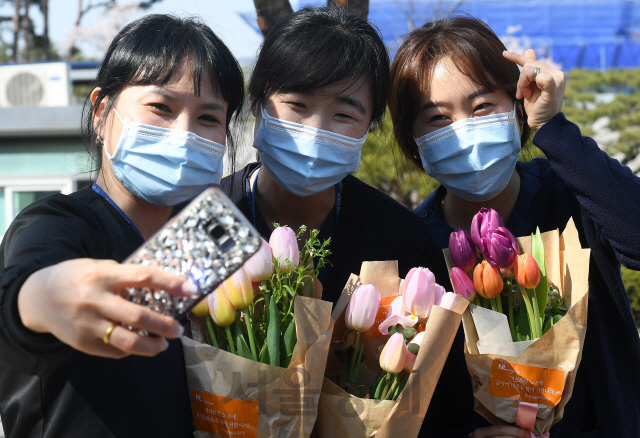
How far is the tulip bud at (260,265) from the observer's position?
1.39 meters

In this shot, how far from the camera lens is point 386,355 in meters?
1.40

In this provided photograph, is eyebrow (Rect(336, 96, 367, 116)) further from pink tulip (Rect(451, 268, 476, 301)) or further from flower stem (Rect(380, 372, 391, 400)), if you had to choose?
flower stem (Rect(380, 372, 391, 400))

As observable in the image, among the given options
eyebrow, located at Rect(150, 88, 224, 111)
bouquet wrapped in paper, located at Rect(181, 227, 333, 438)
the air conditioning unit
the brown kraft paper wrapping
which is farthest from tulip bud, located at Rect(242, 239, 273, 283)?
the air conditioning unit

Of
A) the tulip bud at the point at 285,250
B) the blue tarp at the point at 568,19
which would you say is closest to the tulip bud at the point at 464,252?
the tulip bud at the point at 285,250

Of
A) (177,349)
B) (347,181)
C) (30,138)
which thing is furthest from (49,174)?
(177,349)

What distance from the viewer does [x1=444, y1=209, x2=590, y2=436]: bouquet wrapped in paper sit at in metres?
1.55

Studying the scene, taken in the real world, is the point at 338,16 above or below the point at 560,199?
above

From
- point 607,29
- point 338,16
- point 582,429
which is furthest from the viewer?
point 607,29

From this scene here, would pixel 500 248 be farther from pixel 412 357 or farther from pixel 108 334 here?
pixel 108 334

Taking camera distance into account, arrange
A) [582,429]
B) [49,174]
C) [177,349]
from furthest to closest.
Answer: [49,174]
[582,429]
[177,349]

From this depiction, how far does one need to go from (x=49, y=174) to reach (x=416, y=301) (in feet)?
29.6

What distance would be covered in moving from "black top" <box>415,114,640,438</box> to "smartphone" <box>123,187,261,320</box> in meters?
1.10

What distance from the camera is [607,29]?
122 ft

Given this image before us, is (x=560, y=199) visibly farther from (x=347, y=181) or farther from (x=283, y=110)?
(x=283, y=110)
